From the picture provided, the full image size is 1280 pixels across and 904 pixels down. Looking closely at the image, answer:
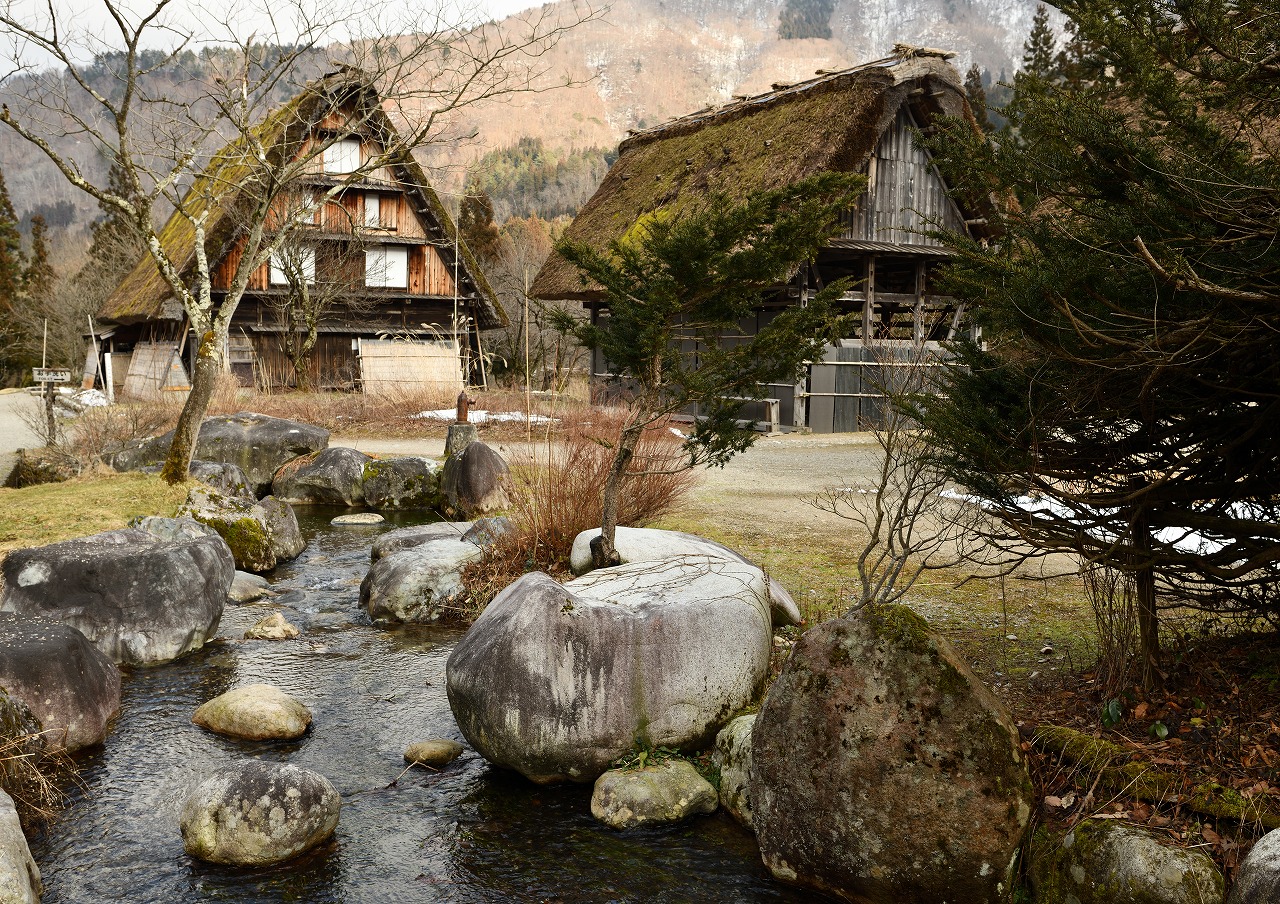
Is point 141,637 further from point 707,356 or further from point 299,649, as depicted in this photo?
point 707,356

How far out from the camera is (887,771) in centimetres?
385

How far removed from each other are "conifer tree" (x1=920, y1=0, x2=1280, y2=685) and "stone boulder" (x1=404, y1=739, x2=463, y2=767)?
2.84 metres

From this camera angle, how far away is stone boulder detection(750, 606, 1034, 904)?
3754mm

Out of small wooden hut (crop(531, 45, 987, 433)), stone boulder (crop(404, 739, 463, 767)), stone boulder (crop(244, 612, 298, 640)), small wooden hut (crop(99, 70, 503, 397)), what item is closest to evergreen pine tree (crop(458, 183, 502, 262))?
small wooden hut (crop(99, 70, 503, 397))

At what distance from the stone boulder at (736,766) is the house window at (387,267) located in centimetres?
→ 2092

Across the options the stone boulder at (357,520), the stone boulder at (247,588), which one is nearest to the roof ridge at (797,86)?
the stone boulder at (357,520)

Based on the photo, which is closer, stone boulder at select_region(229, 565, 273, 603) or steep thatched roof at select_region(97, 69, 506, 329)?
stone boulder at select_region(229, 565, 273, 603)

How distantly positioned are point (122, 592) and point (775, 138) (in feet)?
46.9

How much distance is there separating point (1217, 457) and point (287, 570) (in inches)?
301

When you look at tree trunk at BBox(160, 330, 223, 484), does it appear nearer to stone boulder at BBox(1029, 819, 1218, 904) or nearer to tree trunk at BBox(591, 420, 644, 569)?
tree trunk at BBox(591, 420, 644, 569)

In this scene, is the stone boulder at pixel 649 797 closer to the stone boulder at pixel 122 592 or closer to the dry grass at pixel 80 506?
the stone boulder at pixel 122 592

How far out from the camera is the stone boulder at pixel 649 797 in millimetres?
4605

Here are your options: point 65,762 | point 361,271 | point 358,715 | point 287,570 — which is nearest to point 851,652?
point 358,715

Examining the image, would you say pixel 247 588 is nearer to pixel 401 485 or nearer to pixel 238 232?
pixel 401 485
